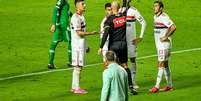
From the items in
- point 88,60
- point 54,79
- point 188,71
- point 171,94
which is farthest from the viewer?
point 88,60

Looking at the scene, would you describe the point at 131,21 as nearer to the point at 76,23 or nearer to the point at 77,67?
the point at 76,23

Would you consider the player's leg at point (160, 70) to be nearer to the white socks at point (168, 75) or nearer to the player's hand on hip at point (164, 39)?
the white socks at point (168, 75)

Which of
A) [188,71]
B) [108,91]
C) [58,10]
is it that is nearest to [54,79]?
[58,10]

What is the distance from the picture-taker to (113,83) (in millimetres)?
16328

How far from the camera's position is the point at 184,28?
3878 cm

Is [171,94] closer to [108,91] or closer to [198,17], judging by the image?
[108,91]

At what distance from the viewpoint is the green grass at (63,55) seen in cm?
2354

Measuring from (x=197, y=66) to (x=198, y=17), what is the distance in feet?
45.2

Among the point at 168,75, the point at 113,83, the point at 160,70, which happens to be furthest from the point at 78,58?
the point at 113,83

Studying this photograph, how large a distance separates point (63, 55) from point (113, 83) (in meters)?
14.9

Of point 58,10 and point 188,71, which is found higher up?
point 58,10

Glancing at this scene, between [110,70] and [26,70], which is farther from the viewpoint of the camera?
[26,70]

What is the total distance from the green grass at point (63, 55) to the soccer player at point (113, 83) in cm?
588

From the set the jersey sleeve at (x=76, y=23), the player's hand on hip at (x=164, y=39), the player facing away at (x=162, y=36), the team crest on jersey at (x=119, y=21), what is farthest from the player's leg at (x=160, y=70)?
the jersey sleeve at (x=76, y=23)
